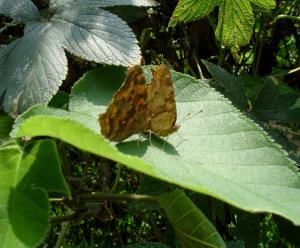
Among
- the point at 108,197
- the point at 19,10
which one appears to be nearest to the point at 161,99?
the point at 108,197

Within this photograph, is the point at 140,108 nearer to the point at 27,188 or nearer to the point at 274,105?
the point at 27,188

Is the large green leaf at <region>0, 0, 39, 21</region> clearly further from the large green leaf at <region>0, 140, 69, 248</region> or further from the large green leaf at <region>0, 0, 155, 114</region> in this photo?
the large green leaf at <region>0, 140, 69, 248</region>

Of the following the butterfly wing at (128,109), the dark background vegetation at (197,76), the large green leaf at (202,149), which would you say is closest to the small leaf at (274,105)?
the dark background vegetation at (197,76)

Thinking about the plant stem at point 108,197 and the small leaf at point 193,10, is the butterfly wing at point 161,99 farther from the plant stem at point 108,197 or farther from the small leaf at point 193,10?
the small leaf at point 193,10

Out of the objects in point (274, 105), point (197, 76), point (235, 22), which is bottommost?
point (197, 76)

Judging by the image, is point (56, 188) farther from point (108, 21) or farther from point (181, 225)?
point (108, 21)

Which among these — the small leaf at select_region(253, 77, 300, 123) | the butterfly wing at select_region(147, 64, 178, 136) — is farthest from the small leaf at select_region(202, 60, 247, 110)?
the butterfly wing at select_region(147, 64, 178, 136)
